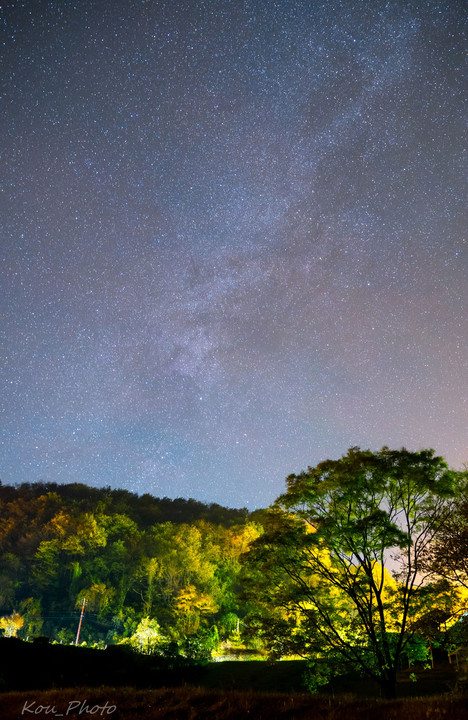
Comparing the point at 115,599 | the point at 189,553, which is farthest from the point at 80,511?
the point at 189,553

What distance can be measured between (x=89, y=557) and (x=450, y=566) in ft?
223

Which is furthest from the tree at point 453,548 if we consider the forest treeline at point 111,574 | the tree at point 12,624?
the tree at point 12,624

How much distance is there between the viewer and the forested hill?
298ft

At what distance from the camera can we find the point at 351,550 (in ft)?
55.6

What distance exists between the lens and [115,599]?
203 ft

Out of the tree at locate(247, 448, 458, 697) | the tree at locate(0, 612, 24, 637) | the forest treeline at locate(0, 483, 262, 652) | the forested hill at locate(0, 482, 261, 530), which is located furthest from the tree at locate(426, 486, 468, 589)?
the forested hill at locate(0, 482, 261, 530)

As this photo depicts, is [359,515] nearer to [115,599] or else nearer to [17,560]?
[115,599]

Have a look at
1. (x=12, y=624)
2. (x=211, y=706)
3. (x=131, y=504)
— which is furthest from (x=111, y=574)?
(x=211, y=706)

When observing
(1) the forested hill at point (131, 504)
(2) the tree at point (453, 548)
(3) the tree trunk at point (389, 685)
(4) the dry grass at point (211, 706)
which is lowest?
(3) the tree trunk at point (389, 685)

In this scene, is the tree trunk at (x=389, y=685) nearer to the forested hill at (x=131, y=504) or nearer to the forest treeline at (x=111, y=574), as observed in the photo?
the forest treeline at (x=111, y=574)

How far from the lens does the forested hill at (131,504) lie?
90.7 metres

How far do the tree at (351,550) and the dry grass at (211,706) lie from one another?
6.55m

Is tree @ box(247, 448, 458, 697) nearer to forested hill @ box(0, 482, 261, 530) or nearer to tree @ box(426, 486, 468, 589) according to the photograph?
tree @ box(426, 486, 468, 589)

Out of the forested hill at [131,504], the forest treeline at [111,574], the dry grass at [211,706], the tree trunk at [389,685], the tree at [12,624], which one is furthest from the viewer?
the forested hill at [131,504]
